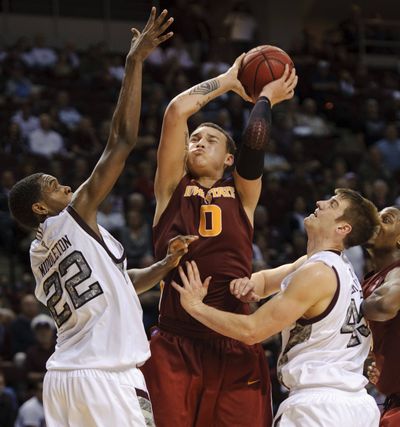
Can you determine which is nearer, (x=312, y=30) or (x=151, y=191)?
(x=151, y=191)

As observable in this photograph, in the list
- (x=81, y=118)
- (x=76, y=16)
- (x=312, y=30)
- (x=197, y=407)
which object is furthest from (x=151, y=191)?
(x=312, y=30)

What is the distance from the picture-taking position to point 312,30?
71.1 ft

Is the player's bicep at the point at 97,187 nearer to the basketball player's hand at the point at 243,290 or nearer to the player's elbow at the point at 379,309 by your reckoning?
the basketball player's hand at the point at 243,290

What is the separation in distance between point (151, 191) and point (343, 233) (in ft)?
26.7

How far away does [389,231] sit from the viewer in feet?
18.3

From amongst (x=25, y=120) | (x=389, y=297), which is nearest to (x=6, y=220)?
(x=25, y=120)

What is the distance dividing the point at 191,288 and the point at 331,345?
794mm

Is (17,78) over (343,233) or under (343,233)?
over

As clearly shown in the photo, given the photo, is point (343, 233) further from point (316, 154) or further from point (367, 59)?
point (367, 59)

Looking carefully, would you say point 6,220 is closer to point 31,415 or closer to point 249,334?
point 31,415

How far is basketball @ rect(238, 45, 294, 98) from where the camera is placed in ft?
17.8

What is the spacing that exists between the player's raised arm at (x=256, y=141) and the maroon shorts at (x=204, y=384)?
827mm

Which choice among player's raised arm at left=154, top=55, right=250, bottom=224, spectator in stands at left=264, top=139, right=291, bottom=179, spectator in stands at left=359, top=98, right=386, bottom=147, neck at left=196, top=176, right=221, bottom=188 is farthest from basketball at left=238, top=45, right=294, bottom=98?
spectator in stands at left=359, top=98, right=386, bottom=147

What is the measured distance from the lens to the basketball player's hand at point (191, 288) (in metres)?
4.98
